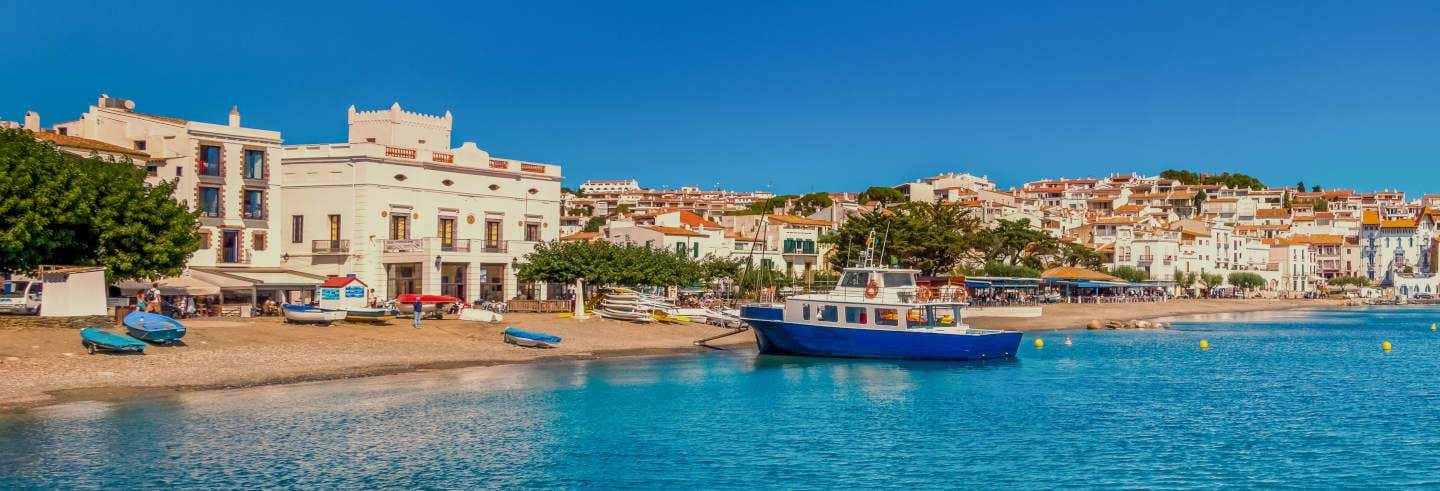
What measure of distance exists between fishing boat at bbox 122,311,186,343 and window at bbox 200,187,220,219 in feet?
57.7

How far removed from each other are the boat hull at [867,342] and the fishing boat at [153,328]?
21.7 m

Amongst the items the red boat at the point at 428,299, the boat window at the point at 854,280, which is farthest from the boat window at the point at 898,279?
the red boat at the point at 428,299

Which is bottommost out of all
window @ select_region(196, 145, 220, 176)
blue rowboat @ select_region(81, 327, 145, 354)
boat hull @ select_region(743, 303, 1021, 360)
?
boat hull @ select_region(743, 303, 1021, 360)

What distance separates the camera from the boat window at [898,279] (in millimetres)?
48875

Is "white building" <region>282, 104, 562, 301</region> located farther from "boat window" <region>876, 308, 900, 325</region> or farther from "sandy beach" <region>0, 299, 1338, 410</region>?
"boat window" <region>876, 308, 900, 325</region>

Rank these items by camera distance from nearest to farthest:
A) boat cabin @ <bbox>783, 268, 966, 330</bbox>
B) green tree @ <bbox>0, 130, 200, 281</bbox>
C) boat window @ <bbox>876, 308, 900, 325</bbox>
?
green tree @ <bbox>0, 130, 200, 281</bbox>
boat cabin @ <bbox>783, 268, 966, 330</bbox>
boat window @ <bbox>876, 308, 900, 325</bbox>

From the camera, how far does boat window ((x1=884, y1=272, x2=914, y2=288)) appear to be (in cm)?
4888

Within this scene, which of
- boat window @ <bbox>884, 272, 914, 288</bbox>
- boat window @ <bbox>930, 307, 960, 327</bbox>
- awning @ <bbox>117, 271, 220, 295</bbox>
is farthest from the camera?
boat window @ <bbox>930, 307, 960, 327</bbox>

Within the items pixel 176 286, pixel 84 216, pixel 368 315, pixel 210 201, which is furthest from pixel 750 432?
pixel 210 201

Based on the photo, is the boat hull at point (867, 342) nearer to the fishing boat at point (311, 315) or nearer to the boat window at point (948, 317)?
the boat window at point (948, 317)

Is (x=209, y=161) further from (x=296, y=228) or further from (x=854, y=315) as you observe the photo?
(x=854, y=315)

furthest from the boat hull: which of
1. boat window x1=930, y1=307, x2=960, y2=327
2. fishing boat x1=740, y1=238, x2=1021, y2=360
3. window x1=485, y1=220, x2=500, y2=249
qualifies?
window x1=485, y1=220, x2=500, y2=249

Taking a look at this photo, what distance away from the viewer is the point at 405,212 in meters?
59.2

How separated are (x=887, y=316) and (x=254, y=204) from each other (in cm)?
2992
